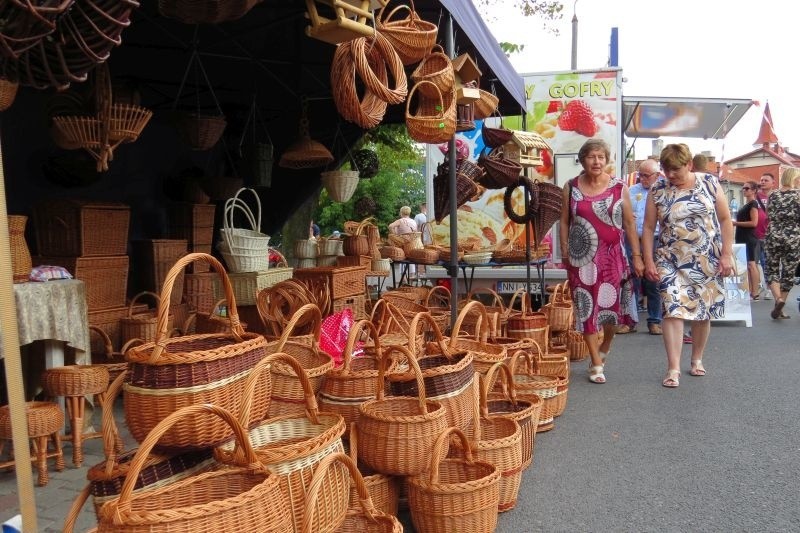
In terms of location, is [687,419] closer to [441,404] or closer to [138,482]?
[441,404]

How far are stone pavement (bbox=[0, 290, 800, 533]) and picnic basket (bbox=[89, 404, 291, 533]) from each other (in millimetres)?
1170

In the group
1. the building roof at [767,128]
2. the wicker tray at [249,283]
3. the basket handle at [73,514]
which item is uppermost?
the building roof at [767,128]

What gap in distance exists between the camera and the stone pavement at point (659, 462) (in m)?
2.78

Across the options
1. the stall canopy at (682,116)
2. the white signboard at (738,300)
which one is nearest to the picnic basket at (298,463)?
the white signboard at (738,300)

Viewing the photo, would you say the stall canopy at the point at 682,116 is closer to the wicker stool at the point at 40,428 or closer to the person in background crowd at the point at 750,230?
the person in background crowd at the point at 750,230

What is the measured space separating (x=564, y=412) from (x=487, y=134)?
2597 millimetres

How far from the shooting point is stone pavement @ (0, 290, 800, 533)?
278cm

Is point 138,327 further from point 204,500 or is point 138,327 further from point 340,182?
point 204,500

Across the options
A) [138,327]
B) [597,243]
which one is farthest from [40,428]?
[597,243]

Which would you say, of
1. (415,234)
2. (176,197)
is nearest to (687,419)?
(415,234)

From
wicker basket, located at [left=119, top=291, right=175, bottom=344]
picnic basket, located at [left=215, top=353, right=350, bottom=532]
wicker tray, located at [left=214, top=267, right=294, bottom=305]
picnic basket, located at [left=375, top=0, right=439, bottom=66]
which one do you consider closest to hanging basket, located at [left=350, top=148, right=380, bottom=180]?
wicker tray, located at [left=214, top=267, right=294, bottom=305]

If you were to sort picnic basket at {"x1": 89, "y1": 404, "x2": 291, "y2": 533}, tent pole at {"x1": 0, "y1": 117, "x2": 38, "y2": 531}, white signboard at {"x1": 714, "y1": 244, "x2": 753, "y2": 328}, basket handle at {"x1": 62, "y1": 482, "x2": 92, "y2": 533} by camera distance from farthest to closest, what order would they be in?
1. white signboard at {"x1": 714, "y1": 244, "x2": 753, "y2": 328}
2. basket handle at {"x1": 62, "y1": 482, "x2": 92, "y2": 533}
3. picnic basket at {"x1": 89, "y1": 404, "x2": 291, "y2": 533}
4. tent pole at {"x1": 0, "y1": 117, "x2": 38, "y2": 531}

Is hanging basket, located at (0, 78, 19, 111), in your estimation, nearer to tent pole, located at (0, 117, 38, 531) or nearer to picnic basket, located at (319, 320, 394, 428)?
picnic basket, located at (319, 320, 394, 428)

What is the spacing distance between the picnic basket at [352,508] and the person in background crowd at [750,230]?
9.10 metres
